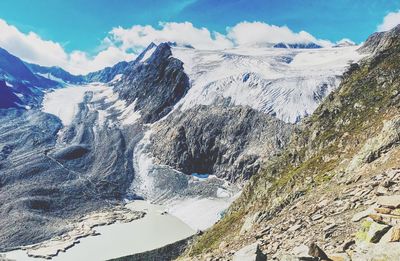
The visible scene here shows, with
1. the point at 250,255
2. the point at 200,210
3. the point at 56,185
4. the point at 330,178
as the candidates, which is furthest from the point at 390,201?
the point at 56,185

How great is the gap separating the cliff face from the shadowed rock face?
78076mm

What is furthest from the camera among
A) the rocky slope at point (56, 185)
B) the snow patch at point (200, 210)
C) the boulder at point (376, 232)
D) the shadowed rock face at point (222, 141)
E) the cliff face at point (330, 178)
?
the shadowed rock face at point (222, 141)

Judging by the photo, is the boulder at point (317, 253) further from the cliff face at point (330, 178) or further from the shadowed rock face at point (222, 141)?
the shadowed rock face at point (222, 141)

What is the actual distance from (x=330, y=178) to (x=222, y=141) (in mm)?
135546

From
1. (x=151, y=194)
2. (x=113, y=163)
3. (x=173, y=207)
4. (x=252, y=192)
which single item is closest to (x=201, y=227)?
(x=173, y=207)

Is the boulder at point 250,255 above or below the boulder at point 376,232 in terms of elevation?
below

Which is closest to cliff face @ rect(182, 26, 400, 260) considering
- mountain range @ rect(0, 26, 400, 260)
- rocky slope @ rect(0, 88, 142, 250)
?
mountain range @ rect(0, 26, 400, 260)

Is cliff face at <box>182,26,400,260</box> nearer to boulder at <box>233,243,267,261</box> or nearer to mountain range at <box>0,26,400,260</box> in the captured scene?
mountain range at <box>0,26,400,260</box>

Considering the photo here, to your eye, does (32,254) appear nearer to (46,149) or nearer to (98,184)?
(98,184)

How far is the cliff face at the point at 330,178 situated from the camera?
20.6 metres

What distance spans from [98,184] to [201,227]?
5478 centimetres

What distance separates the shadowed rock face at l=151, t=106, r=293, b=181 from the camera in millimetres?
154625

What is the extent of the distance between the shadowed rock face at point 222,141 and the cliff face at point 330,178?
7808cm

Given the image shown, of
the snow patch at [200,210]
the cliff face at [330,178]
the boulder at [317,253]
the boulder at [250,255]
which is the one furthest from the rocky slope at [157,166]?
the boulder at [317,253]
